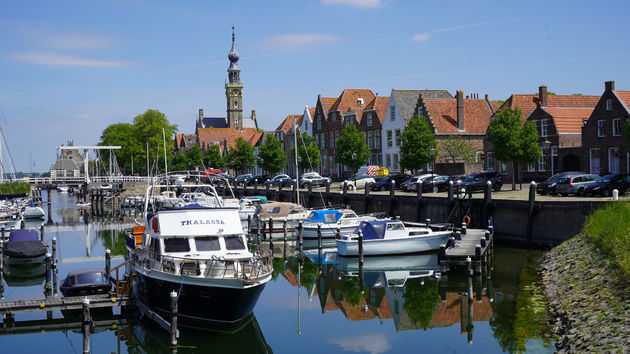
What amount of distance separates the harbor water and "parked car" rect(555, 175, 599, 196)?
24.9 ft

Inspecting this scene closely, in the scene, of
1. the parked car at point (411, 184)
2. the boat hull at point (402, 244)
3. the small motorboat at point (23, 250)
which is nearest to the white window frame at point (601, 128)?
the parked car at point (411, 184)

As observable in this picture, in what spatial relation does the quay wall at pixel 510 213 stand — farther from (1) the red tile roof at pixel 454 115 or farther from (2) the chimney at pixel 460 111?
(2) the chimney at pixel 460 111

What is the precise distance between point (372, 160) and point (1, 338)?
6309 centimetres

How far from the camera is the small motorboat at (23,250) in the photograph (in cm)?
3769

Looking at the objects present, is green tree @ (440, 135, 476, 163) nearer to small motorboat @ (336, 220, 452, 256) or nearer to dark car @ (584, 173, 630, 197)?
dark car @ (584, 173, 630, 197)

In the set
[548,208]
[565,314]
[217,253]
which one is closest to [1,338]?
[217,253]

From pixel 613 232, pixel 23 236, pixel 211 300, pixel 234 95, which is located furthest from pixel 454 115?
pixel 234 95

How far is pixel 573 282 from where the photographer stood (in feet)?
82.5

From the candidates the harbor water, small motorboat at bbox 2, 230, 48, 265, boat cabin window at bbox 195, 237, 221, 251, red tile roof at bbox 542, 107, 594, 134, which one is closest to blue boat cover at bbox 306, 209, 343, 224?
the harbor water

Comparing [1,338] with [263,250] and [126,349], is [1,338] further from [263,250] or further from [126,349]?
[263,250]

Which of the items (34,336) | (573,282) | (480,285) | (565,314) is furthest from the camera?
(480,285)

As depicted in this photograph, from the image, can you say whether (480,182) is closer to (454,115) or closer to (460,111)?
(460,111)

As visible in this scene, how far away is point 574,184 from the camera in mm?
41844

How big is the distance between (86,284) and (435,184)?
3273 cm
